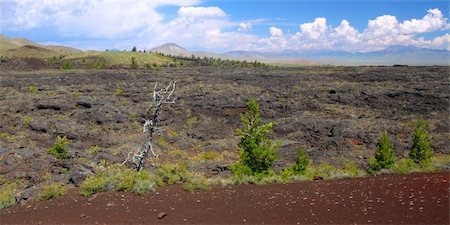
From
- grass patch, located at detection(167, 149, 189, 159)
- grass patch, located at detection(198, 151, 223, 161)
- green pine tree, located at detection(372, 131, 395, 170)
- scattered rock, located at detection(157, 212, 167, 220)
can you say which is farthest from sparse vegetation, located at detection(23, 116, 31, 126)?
scattered rock, located at detection(157, 212, 167, 220)

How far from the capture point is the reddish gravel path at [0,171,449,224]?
9766mm

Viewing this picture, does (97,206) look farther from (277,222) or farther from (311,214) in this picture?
(311,214)

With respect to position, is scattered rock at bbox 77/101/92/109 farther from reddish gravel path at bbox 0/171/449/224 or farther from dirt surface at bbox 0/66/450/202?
reddish gravel path at bbox 0/171/449/224

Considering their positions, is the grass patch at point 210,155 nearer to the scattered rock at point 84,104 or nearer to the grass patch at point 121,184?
the grass patch at point 121,184

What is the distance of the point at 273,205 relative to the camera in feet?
36.2

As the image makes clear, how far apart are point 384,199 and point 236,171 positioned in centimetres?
704

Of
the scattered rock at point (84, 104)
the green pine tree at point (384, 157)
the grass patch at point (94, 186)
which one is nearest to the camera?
the grass patch at point (94, 186)

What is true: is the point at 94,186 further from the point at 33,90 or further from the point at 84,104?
the point at 33,90

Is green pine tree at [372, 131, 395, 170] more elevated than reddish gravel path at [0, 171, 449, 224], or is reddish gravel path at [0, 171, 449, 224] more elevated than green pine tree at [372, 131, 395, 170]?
reddish gravel path at [0, 171, 449, 224]

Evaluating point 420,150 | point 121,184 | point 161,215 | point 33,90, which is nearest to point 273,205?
point 161,215

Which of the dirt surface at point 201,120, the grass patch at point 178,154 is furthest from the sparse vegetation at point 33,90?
the grass patch at point 178,154

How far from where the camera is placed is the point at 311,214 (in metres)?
10.1

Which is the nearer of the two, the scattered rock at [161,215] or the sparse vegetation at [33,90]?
the scattered rock at [161,215]

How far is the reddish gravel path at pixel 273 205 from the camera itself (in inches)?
384
